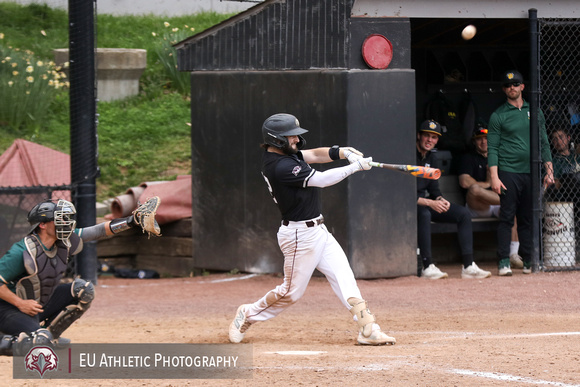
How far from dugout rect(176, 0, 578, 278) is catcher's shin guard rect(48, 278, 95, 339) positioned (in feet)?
11.2

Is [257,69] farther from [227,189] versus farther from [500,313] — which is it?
[500,313]

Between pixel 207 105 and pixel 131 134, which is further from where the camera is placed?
pixel 131 134

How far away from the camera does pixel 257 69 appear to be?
983 cm

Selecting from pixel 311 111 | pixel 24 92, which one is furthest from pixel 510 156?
pixel 24 92

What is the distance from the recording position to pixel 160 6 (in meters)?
17.3

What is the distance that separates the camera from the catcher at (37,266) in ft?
20.4

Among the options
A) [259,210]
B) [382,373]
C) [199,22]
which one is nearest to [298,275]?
[382,373]

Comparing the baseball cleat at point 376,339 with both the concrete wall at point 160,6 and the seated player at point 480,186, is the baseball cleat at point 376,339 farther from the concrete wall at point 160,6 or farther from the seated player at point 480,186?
the concrete wall at point 160,6

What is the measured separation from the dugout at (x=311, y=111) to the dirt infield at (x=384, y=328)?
43cm

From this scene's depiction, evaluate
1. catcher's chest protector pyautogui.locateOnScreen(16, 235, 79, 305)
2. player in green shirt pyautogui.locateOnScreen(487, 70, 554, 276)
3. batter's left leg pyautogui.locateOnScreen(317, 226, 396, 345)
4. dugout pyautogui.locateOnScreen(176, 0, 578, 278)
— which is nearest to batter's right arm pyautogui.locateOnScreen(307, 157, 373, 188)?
batter's left leg pyautogui.locateOnScreen(317, 226, 396, 345)

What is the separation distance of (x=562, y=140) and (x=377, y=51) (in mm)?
2465

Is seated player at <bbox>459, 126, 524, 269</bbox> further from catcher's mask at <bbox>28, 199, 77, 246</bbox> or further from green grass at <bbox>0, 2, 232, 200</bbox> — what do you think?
catcher's mask at <bbox>28, 199, 77, 246</bbox>

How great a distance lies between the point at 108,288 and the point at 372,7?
13.5 ft

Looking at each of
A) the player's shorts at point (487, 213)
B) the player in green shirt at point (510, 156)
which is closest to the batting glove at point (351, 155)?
the player in green shirt at point (510, 156)
